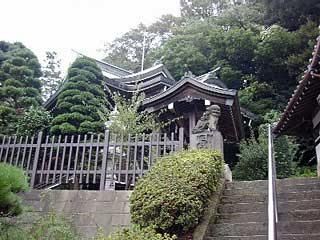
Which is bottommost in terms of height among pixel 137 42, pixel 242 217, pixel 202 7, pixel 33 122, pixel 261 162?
pixel 242 217

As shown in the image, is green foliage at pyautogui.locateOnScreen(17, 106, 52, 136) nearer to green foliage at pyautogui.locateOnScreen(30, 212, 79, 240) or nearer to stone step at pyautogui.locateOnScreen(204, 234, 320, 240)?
green foliage at pyautogui.locateOnScreen(30, 212, 79, 240)

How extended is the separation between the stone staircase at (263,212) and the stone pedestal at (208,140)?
37.1 inches

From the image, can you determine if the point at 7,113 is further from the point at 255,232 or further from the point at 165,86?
the point at 255,232

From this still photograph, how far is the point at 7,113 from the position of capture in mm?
11297

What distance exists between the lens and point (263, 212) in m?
5.57

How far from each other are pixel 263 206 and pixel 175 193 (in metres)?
1.69

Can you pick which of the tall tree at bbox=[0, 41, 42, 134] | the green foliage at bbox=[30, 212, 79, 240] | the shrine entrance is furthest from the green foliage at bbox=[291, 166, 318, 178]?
the green foliage at bbox=[30, 212, 79, 240]

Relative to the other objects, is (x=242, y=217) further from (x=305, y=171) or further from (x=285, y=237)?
(x=305, y=171)

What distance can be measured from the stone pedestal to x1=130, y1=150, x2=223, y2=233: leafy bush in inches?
54.2

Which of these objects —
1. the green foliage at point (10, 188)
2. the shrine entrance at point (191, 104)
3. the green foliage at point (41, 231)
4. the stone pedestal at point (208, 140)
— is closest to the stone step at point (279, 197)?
the stone pedestal at point (208, 140)

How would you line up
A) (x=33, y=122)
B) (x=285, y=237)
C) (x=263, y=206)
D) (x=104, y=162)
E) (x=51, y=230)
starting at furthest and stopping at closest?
(x=33, y=122) → (x=104, y=162) → (x=263, y=206) → (x=285, y=237) → (x=51, y=230)

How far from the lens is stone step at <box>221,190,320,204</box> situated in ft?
19.8

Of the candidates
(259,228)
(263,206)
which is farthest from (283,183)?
(259,228)

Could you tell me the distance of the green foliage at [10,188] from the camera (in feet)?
12.9
